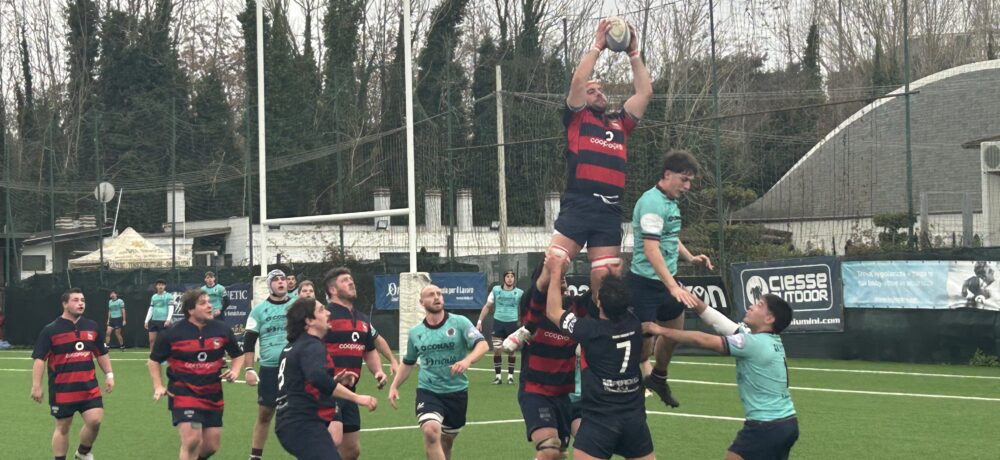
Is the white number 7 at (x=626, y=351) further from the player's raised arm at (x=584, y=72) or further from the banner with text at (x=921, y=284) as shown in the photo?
the banner with text at (x=921, y=284)

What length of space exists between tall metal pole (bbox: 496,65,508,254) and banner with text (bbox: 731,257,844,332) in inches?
267

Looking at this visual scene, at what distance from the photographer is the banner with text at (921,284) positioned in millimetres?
21609

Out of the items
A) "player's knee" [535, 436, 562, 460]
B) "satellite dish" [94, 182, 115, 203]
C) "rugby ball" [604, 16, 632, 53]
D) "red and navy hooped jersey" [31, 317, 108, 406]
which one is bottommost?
"player's knee" [535, 436, 562, 460]

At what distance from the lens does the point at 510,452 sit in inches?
524

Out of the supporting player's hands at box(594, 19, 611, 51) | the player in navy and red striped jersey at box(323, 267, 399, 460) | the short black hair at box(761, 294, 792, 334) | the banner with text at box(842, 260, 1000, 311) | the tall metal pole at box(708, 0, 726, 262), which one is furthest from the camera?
the tall metal pole at box(708, 0, 726, 262)

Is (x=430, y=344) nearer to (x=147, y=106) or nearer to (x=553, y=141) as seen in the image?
(x=553, y=141)

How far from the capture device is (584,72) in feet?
29.8

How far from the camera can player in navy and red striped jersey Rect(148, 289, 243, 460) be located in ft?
37.0

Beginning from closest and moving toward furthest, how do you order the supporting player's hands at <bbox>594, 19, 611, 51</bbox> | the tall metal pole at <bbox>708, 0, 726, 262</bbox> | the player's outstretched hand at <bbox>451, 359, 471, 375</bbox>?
1. the supporting player's hands at <bbox>594, 19, 611, 51</bbox>
2. the player's outstretched hand at <bbox>451, 359, 471, 375</bbox>
3. the tall metal pole at <bbox>708, 0, 726, 262</bbox>

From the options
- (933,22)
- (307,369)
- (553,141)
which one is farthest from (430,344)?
(933,22)

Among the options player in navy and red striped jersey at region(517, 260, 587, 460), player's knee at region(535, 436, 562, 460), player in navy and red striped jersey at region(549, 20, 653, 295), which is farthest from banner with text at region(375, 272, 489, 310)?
player in navy and red striped jersey at region(549, 20, 653, 295)

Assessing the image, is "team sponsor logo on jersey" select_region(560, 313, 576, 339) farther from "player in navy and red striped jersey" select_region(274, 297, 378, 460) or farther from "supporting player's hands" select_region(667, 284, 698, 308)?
"player in navy and red striped jersey" select_region(274, 297, 378, 460)

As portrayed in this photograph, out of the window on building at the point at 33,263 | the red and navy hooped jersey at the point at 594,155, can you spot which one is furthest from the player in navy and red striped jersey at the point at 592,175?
the window on building at the point at 33,263

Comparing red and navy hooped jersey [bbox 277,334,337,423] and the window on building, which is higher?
the window on building
